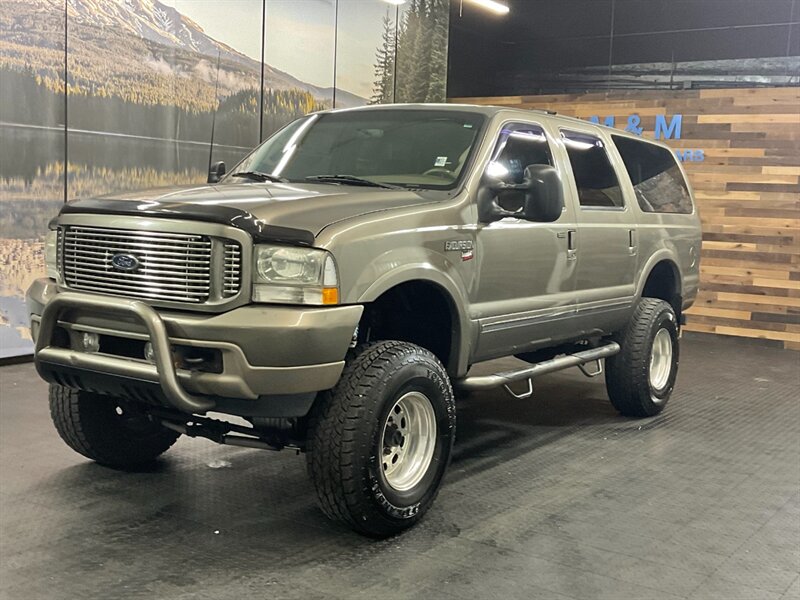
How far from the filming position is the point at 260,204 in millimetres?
3557

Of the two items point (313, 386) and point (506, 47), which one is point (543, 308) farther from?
point (506, 47)

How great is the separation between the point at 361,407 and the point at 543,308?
65.3 inches

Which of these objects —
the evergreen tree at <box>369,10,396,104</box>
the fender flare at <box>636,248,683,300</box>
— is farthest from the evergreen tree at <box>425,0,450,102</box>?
the fender flare at <box>636,248,683,300</box>

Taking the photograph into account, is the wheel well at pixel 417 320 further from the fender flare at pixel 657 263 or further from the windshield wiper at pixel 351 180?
the fender flare at pixel 657 263

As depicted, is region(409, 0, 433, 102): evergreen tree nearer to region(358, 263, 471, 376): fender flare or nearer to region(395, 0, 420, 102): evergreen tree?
region(395, 0, 420, 102): evergreen tree

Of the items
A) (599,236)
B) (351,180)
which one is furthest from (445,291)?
(599,236)

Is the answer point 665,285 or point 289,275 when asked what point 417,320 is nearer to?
point 289,275

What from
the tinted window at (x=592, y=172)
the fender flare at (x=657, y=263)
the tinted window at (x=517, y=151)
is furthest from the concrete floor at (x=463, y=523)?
the tinted window at (x=517, y=151)

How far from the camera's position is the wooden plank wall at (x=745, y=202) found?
9.80 m

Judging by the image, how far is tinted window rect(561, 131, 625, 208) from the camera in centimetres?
532

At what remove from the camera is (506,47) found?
38.9 ft

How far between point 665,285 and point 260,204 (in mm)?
4006

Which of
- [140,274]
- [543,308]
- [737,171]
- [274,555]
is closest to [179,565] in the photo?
[274,555]

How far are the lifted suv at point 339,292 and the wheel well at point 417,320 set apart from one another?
0.4 inches
